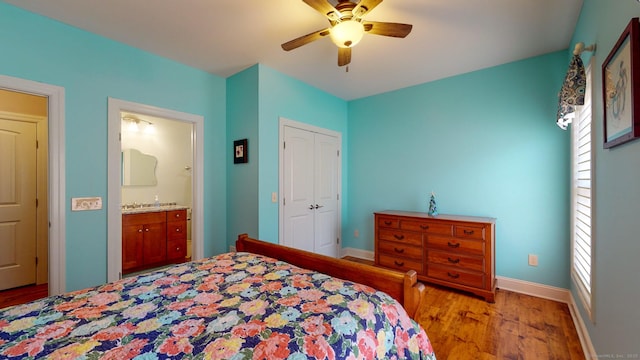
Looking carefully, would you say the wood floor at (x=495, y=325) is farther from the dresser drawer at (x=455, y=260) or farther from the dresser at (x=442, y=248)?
the dresser drawer at (x=455, y=260)

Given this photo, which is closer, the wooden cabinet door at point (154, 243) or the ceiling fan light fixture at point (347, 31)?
the ceiling fan light fixture at point (347, 31)

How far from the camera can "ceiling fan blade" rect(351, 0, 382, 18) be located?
157cm

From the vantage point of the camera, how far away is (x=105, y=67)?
7.84ft

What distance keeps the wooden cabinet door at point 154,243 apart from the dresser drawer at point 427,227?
322 centimetres

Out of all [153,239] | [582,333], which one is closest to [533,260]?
[582,333]

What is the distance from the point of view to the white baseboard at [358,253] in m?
4.00

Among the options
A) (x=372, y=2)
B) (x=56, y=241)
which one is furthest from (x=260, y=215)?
(x=372, y=2)

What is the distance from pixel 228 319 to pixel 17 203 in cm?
362

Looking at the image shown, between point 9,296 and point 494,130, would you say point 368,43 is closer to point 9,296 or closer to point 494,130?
point 494,130

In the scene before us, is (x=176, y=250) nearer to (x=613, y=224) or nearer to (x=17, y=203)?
(x=17, y=203)

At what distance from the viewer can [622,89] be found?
3.92ft

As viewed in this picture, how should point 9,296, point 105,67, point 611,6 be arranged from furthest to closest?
point 9,296
point 105,67
point 611,6

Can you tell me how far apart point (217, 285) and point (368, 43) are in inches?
92.6

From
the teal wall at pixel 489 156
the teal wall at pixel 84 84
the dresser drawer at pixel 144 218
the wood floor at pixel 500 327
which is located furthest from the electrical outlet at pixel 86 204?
the teal wall at pixel 489 156
